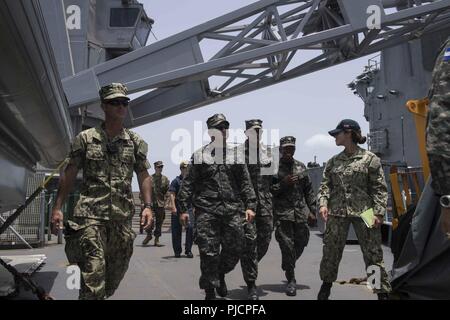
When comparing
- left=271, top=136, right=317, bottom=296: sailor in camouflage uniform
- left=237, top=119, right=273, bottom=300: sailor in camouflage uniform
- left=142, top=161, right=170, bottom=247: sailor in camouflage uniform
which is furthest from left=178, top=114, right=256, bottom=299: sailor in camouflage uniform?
left=142, top=161, right=170, bottom=247: sailor in camouflage uniform

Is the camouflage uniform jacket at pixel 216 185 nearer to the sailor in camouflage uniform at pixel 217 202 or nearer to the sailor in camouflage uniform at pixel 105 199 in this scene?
the sailor in camouflage uniform at pixel 217 202

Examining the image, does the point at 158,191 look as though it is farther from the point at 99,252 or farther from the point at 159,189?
the point at 99,252

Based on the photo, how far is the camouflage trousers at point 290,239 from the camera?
529cm

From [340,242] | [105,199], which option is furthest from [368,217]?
[105,199]

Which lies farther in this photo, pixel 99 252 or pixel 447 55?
pixel 99 252

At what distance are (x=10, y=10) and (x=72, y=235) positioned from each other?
4.75 ft

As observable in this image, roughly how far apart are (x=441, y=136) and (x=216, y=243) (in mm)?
2903

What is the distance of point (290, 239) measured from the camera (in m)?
5.42

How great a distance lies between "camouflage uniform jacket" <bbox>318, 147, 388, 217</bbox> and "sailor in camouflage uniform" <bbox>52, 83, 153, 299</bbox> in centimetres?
181

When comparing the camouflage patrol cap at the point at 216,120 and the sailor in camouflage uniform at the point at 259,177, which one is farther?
the sailor in camouflage uniform at the point at 259,177

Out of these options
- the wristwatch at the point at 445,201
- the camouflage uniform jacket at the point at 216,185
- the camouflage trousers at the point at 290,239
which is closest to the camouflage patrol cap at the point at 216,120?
the camouflage uniform jacket at the point at 216,185

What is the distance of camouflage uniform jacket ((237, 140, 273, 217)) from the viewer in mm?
5453

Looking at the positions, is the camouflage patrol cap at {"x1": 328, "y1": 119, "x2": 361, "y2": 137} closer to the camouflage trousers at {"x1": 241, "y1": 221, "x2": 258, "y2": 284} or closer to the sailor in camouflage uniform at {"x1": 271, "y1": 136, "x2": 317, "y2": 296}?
the sailor in camouflage uniform at {"x1": 271, "y1": 136, "x2": 317, "y2": 296}

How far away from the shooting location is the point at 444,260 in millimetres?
2969
